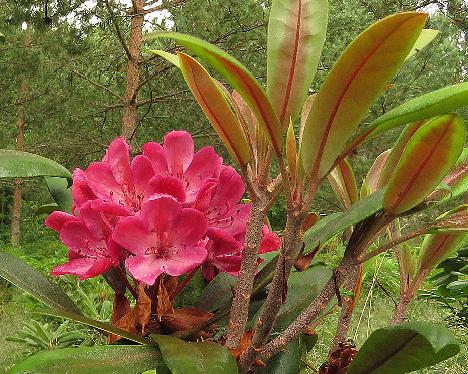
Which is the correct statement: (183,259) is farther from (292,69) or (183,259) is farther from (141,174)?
(292,69)

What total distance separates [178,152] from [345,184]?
21 cm

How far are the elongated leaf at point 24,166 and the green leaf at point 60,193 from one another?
10 centimetres

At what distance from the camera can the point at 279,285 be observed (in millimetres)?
529

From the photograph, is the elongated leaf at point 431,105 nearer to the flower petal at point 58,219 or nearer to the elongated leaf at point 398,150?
the elongated leaf at point 398,150

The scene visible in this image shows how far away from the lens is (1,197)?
13539mm

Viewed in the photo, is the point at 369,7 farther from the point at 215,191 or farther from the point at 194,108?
the point at 215,191

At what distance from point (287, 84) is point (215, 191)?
0.53 feet

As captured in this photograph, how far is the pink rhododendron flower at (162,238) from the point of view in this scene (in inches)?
23.1

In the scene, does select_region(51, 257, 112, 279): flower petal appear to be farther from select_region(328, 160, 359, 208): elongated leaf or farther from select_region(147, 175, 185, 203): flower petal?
select_region(328, 160, 359, 208): elongated leaf

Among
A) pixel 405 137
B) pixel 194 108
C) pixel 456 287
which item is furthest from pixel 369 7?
pixel 405 137

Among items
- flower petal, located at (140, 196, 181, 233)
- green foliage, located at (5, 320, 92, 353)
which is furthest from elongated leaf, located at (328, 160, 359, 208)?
green foliage, located at (5, 320, 92, 353)

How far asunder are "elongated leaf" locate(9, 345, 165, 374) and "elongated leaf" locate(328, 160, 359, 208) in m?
0.30

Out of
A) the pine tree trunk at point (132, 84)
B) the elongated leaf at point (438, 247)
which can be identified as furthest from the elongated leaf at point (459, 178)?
the pine tree trunk at point (132, 84)

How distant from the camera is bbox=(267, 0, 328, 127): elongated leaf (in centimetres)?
52
